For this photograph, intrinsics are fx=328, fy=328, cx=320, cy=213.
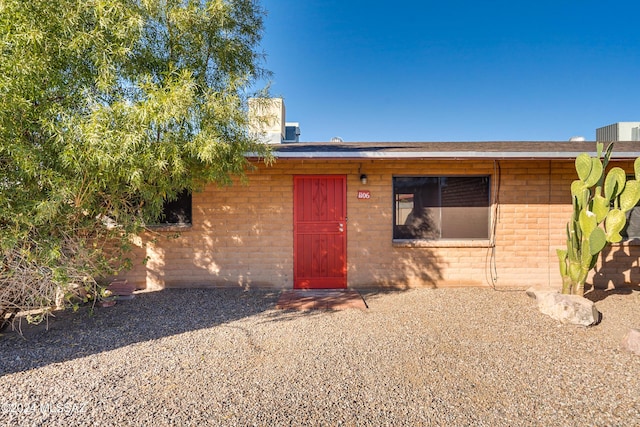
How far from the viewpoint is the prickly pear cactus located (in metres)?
5.01

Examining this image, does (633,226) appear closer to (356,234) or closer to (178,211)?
(356,234)

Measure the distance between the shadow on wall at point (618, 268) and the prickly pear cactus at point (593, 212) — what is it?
1.80 m

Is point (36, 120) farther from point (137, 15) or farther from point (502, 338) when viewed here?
point (502, 338)

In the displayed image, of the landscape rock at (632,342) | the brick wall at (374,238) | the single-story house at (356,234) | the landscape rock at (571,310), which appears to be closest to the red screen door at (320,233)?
the single-story house at (356,234)

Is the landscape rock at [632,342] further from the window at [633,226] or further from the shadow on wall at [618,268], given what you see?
the window at [633,226]

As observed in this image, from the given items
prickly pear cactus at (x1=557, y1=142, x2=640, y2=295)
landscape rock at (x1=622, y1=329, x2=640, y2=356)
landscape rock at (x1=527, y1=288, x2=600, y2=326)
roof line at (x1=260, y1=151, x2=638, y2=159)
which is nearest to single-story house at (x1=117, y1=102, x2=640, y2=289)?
roof line at (x1=260, y1=151, x2=638, y2=159)

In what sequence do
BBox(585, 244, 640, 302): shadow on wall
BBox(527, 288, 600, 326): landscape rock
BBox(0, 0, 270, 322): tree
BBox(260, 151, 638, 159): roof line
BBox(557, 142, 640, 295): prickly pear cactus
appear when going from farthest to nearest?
BBox(585, 244, 640, 302): shadow on wall → BBox(260, 151, 638, 159): roof line → BBox(557, 142, 640, 295): prickly pear cactus → BBox(527, 288, 600, 326): landscape rock → BBox(0, 0, 270, 322): tree

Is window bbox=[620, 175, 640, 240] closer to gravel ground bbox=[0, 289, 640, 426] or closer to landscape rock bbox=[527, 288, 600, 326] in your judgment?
gravel ground bbox=[0, 289, 640, 426]

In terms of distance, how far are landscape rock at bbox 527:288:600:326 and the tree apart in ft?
16.4

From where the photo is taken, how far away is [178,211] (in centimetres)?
671

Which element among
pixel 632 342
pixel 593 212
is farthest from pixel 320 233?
pixel 632 342

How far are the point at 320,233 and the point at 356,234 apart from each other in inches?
28.8

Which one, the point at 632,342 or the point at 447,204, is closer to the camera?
the point at 632,342

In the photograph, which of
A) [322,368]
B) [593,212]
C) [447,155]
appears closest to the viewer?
[322,368]
